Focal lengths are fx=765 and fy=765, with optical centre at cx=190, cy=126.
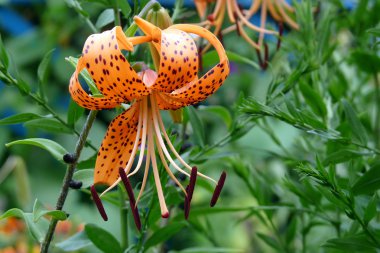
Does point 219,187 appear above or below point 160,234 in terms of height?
above

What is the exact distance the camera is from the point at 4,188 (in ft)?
8.21

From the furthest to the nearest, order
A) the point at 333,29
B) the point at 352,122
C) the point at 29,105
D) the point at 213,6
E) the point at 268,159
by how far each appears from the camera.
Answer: the point at 29,105 → the point at 268,159 → the point at 333,29 → the point at 213,6 → the point at 352,122

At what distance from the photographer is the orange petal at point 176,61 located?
A: 29.4 inches

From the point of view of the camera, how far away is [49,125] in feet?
3.07

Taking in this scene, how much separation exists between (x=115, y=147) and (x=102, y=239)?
12 cm

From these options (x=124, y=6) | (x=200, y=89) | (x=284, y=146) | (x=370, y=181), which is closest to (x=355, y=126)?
(x=370, y=181)

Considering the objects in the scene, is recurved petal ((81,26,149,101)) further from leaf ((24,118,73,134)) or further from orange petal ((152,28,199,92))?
leaf ((24,118,73,134))

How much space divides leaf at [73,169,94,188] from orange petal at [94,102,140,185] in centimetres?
2

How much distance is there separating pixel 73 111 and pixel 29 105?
1.83 metres

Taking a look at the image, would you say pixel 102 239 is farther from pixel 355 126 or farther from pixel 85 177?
pixel 355 126

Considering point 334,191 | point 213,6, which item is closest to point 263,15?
point 213,6

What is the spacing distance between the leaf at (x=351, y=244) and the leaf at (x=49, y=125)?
342 mm

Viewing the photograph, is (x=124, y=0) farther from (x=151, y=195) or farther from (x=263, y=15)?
(x=263, y=15)

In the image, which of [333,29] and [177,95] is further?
[333,29]
